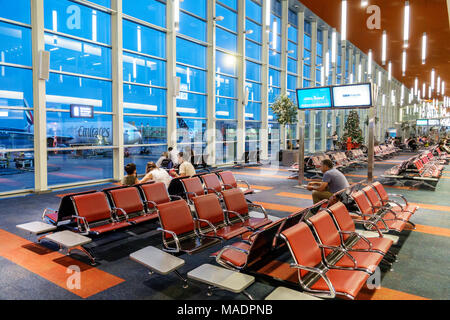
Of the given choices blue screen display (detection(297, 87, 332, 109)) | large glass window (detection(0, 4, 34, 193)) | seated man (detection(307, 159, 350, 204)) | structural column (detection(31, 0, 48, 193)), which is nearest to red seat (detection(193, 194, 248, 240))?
seated man (detection(307, 159, 350, 204))

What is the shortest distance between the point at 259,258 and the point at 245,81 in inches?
598

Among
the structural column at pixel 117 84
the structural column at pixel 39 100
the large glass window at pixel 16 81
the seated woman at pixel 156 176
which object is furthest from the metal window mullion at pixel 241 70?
the seated woman at pixel 156 176

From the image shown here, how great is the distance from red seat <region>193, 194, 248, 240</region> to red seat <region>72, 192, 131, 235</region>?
1200 millimetres

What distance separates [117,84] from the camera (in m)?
11.5

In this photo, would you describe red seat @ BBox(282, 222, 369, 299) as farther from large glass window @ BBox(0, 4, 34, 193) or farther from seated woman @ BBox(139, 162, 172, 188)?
large glass window @ BBox(0, 4, 34, 193)

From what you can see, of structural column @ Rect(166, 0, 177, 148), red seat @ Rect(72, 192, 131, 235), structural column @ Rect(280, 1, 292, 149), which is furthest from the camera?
structural column @ Rect(280, 1, 292, 149)

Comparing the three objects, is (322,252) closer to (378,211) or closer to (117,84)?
(378,211)

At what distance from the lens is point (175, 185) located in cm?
698

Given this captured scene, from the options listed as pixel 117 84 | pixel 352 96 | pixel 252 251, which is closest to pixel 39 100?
pixel 117 84

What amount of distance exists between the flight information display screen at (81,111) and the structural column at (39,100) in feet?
3.30

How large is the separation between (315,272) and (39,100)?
30.5 feet

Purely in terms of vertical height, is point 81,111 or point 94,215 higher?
point 81,111

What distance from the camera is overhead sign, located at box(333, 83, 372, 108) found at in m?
8.55

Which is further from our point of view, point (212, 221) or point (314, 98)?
point (314, 98)
